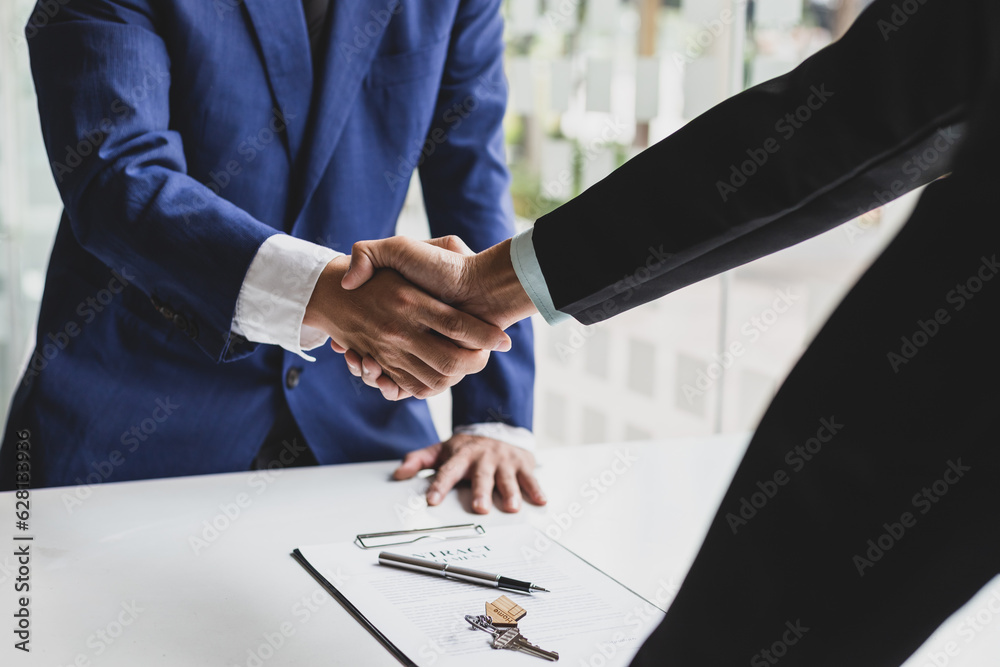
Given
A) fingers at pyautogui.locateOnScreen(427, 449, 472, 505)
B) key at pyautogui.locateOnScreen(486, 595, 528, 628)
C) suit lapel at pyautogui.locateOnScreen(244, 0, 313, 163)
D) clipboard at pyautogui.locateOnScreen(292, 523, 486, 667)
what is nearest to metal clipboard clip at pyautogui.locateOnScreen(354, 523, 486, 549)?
clipboard at pyautogui.locateOnScreen(292, 523, 486, 667)

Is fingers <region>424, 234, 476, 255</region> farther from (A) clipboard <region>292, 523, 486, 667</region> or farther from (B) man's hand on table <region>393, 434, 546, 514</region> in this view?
(A) clipboard <region>292, 523, 486, 667</region>

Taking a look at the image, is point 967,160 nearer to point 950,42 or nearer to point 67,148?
point 950,42

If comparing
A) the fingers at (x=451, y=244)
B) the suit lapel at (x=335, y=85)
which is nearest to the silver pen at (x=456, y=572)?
the fingers at (x=451, y=244)

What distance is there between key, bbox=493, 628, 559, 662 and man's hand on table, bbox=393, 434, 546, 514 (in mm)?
383

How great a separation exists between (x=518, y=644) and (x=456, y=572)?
159 mm

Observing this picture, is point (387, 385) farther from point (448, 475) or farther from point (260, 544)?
point (260, 544)

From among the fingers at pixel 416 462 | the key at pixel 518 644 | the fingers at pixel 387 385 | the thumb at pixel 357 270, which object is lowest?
the fingers at pixel 416 462

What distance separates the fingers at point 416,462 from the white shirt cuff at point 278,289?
0.24 metres

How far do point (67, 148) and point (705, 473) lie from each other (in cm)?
104

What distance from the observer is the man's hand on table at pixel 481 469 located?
1.27m

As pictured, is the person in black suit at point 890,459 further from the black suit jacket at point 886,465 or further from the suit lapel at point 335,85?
the suit lapel at point 335,85

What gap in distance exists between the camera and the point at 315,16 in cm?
147

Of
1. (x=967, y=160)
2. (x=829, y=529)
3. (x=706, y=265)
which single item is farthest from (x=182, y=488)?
(x=967, y=160)

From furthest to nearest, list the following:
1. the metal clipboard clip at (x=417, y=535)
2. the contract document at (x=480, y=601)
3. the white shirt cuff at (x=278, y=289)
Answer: the white shirt cuff at (x=278, y=289) < the metal clipboard clip at (x=417, y=535) < the contract document at (x=480, y=601)
